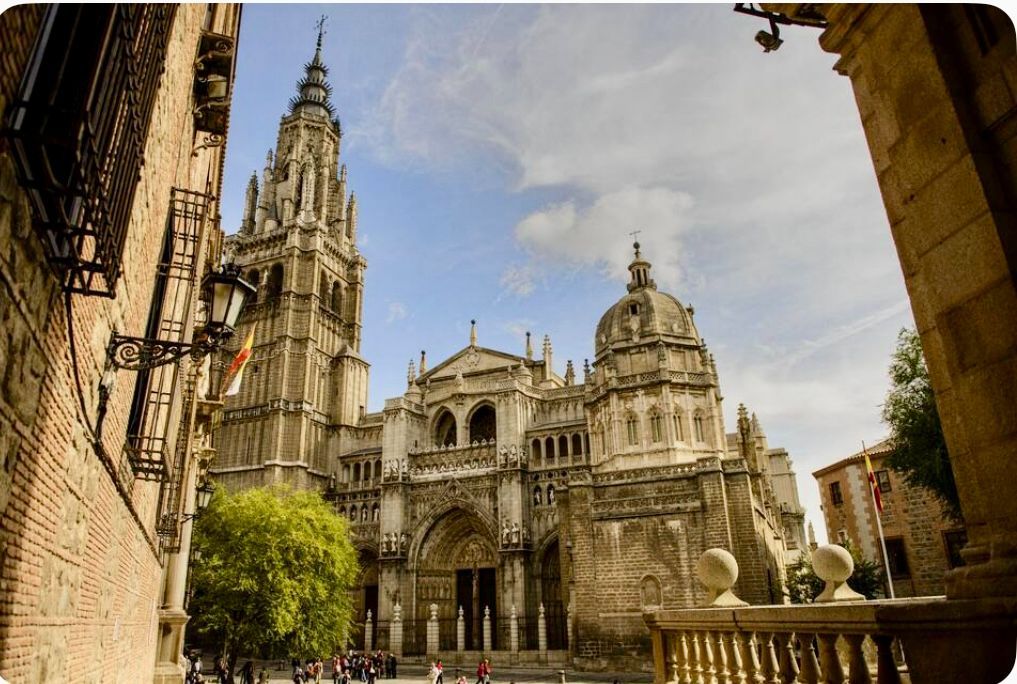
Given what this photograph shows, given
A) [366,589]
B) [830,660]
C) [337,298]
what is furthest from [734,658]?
[337,298]

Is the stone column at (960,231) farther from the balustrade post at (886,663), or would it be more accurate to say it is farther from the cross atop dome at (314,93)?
the cross atop dome at (314,93)

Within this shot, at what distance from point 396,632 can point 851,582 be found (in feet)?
72.8

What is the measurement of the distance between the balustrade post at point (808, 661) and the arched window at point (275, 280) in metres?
48.7

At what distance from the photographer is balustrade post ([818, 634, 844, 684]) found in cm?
429

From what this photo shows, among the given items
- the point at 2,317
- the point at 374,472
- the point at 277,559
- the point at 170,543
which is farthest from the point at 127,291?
the point at 374,472

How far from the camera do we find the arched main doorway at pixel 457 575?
A: 3600 cm

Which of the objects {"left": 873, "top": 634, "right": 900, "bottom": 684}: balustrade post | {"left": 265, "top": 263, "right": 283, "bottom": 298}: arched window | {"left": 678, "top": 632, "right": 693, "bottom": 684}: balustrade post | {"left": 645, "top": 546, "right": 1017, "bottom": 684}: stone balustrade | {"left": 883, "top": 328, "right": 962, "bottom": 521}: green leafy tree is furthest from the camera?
{"left": 265, "top": 263, "right": 283, "bottom": 298}: arched window

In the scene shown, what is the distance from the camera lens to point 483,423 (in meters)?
42.5

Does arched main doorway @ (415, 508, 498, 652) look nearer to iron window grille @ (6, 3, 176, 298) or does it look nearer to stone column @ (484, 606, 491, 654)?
stone column @ (484, 606, 491, 654)

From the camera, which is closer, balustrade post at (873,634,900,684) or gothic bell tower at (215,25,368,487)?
balustrade post at (873,634,900,684)

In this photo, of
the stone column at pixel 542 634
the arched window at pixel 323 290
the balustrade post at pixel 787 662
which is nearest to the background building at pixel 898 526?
the stone column at pixel 542 634

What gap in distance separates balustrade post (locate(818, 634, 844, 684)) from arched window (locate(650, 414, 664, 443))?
25.7 metres

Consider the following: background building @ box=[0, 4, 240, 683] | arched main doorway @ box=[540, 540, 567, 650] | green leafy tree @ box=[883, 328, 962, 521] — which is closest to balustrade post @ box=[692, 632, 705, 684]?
background building @ box=[0, 4, 240, 683]

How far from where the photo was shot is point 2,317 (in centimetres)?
259
